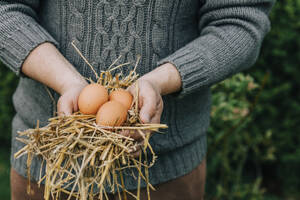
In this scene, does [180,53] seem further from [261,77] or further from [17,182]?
[261,77]

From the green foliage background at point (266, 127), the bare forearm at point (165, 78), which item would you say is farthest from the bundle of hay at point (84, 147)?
the green foliage background at point (266, 127)

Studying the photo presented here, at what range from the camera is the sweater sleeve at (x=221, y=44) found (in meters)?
1.29

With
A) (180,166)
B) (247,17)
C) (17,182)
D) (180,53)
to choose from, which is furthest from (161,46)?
(17,182)

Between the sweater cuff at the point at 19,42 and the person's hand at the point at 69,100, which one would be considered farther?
the sweater cuff at the point at 19,42

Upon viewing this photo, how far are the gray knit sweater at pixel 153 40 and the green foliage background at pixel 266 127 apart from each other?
3.33ft

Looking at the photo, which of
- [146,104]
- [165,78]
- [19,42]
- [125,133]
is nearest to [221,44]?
[165,78]

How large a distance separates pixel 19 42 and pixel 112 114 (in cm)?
49

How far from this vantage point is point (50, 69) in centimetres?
123

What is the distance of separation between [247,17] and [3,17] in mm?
975

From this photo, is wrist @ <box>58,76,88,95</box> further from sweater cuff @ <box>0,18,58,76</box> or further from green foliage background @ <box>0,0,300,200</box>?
green foliage background @ <box>0,0,300,200</box>

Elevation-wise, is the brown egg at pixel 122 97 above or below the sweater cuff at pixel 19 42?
below

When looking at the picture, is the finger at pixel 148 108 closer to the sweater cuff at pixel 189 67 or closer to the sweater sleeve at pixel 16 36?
the sweater cuff at pixel 189 67

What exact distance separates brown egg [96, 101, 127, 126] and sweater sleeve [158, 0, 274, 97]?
0.93 ft

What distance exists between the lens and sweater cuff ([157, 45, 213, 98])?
1.27m
